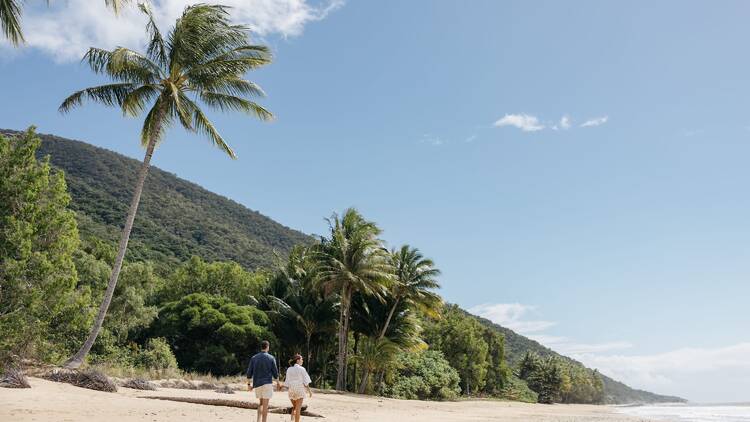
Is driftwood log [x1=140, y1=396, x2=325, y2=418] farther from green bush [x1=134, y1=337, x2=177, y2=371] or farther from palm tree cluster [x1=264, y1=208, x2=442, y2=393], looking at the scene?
palm tree cluster [x1=264, y1=208, x2=442, y2=393]

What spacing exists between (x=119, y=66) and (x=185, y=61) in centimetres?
213

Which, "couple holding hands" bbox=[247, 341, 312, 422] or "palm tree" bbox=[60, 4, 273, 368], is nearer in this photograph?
"couple holding hands" bbox=[247, 341, 312, 422]

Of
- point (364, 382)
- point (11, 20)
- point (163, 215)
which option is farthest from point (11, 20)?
point (163, 215)

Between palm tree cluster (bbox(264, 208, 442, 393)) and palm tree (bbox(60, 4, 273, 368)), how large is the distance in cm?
1026

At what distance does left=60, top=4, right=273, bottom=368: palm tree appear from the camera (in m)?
17.7

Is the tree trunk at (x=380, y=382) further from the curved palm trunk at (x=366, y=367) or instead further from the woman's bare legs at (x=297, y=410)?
the woman's bare legs at (x=297, y=410)

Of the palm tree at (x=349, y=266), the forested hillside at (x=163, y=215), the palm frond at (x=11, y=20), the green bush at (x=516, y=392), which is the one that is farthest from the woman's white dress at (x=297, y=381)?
the green bush at (x=516, y=392)

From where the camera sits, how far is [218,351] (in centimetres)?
3002

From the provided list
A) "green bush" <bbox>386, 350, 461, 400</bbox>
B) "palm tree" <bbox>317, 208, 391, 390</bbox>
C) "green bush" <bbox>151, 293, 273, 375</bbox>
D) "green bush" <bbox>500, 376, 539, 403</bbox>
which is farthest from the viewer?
"green bush" <bbox>500, 376, 539, 403</bbox>

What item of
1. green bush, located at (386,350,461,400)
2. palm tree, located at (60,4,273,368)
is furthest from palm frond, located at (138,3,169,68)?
green bush, located at (386,350,461,400)

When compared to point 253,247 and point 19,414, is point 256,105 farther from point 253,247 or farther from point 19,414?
point 253,247

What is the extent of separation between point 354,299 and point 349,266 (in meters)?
4.17

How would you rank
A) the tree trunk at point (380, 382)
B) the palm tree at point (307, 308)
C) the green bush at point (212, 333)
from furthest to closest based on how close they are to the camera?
1. the palm tree at point (307, 308)
2. the green bush at point (212, 333)
3. the tree trunk at point (380, 382)

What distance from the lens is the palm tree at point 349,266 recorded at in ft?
87.7
